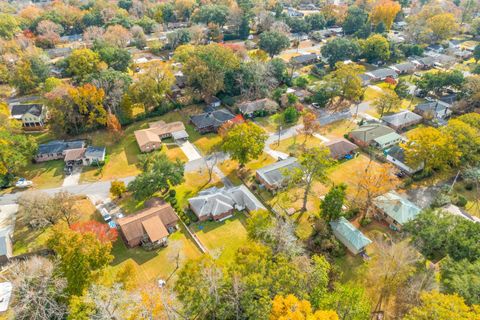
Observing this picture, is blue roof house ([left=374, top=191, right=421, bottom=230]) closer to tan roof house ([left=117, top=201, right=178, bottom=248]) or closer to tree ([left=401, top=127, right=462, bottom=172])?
tree ([left=401, top=127, right=462, bottom=172])

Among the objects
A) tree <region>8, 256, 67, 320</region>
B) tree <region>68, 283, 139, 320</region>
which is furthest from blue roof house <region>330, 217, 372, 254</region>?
tree <region>8, 256, 67, 320</region>

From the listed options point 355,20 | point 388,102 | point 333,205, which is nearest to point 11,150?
point 333,205

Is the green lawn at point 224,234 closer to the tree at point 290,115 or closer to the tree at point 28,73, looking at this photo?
the tree at point 290,115

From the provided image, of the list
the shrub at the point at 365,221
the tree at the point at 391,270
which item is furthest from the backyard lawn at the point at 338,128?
the tree at the point at 391,270

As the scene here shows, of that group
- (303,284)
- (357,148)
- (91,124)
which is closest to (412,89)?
(357,148)

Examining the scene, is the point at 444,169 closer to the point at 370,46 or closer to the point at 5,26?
the point at 370,46

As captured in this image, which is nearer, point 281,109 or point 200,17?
point 281,109
